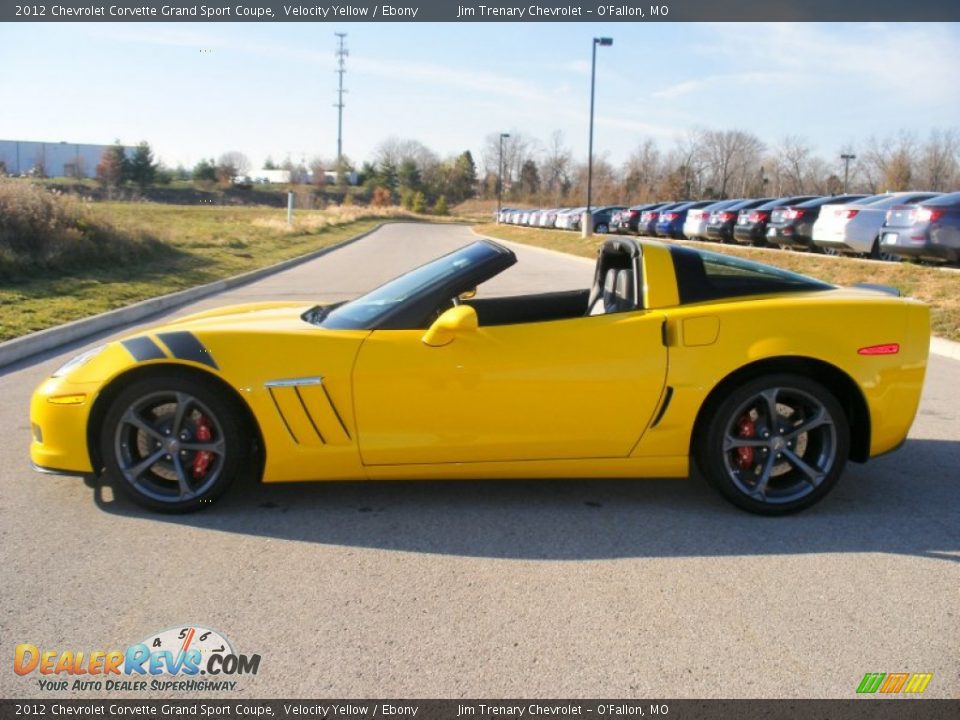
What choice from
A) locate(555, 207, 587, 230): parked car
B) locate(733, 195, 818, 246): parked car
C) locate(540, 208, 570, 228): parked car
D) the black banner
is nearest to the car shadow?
the black banner

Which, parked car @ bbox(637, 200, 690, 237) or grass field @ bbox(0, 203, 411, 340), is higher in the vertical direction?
parked car @ bbox(637, 200, 690, 237)

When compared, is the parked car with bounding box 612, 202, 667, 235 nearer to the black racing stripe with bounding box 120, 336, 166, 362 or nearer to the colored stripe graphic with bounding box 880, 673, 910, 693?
the black racing stripe with bounding box 120, 336, 166, 362

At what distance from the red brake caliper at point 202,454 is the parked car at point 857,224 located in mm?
15235

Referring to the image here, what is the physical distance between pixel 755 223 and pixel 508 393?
19575 millimetres

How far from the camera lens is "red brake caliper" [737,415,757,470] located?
4062mm

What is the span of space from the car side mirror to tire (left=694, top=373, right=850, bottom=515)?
4.12ft

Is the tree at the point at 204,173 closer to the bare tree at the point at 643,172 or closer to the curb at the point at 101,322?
the bare tree at the point at 643,172

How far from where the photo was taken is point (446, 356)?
388 centimetres

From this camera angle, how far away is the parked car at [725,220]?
78.6 feet

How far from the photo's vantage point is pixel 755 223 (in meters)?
21.8

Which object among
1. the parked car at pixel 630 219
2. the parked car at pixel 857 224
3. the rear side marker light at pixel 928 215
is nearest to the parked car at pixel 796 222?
the parked car at pixel 857 224

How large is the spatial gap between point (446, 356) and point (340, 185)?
412 ft

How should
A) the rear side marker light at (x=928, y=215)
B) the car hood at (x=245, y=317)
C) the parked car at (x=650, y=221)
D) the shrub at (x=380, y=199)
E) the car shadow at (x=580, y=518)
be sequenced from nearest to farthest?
1. the car shadow at (x=580, y=518)
2. the car hood at (x=245, y=317)
3. the rear side marker light at (x=928, y=215)
4. the parked car at (x=650, y=221)
5. the shrub at (x=380, y=199)

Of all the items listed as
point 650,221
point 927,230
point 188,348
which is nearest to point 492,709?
point 188,348
